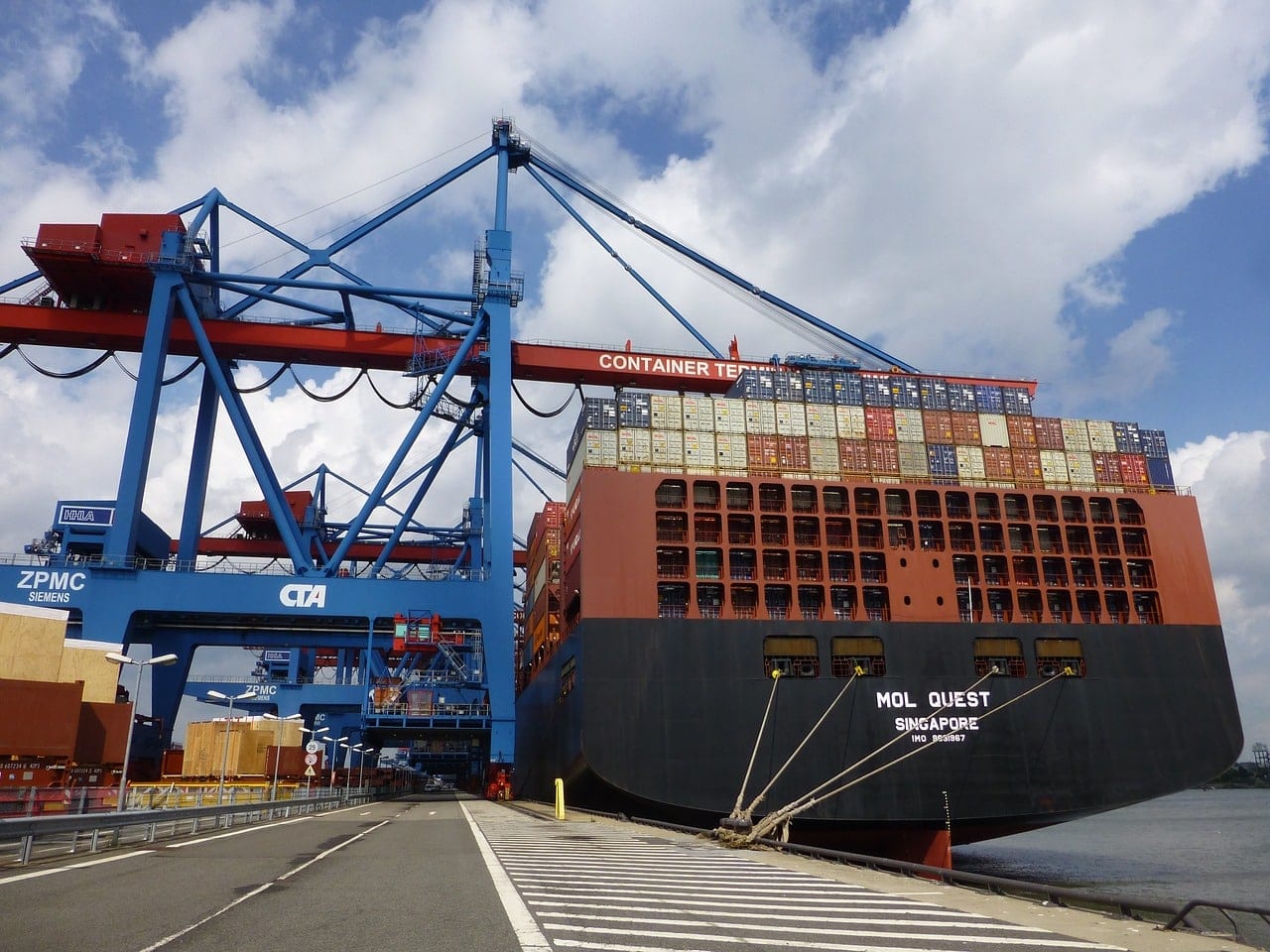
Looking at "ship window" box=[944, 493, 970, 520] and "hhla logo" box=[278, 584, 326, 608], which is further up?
"ship window" box=[944, 493, 970, 520]

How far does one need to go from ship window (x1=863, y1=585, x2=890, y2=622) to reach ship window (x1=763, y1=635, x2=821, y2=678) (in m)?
2.74

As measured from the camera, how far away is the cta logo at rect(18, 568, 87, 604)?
36281mm

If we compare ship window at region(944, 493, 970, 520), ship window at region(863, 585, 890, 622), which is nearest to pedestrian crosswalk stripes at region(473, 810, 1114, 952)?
ship window at region(863, 585, 890, 622)

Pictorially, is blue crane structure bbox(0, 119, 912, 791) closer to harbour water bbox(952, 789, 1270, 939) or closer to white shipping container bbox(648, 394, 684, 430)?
white shipping container bbox(648, 394, 684, 430)

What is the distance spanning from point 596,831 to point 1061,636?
1776cm

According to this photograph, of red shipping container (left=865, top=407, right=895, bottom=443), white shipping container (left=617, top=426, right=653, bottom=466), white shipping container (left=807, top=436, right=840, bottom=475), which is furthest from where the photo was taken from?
red shipping container (left=865, top=407, right=895, bottom=443)

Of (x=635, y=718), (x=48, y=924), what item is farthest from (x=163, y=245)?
(x=48, y=924)

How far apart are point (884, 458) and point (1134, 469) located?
10170 millimetres

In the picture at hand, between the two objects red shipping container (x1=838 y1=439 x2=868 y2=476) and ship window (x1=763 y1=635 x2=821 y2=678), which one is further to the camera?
red shipping container (x1=838 y1=439 x2=868 y2=476)

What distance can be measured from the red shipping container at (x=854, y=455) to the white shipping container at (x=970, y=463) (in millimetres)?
3630

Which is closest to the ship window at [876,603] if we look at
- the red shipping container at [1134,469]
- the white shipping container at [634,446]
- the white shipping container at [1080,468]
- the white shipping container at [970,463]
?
the white shipping container at [970,463]

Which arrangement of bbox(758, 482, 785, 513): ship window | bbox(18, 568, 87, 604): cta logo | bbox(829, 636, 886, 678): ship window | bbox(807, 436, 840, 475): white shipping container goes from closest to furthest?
bbox(829, 636, 886, 678): ship window
bbox(758, 482, 785, 513): ship window
bbox(807, 436, 840, 475): white shipping container
bbox(18, 568, 87, 604): cta logo

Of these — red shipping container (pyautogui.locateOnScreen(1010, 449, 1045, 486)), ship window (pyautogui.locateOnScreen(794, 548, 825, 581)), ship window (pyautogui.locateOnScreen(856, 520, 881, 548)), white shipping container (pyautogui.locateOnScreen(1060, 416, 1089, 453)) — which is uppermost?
white shipping container (pyautogui.locateOnScreen(1060, 416, 1089, 453))

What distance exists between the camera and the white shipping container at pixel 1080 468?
3447 centimetres
